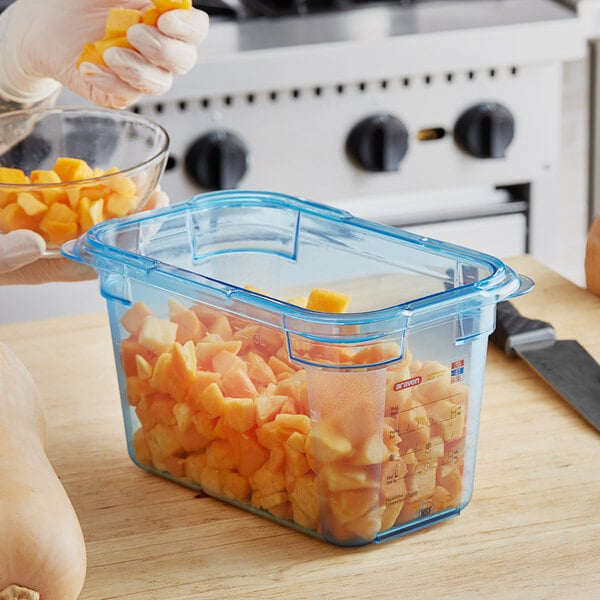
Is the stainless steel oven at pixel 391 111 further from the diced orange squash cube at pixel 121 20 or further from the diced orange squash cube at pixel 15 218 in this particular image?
the diced orange squash cube at pixel 15 218

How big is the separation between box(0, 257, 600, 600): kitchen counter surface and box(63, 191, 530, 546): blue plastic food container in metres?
0.02

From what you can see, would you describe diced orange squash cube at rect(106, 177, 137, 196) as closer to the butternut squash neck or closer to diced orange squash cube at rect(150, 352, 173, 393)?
diced orange squash cube at rect(150, 352, 173, 393)

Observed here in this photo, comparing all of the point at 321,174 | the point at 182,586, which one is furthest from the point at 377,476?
the point at 321,174

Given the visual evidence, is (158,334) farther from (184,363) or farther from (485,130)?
(485,130)

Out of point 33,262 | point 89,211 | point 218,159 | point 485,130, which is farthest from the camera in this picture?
point 485,130

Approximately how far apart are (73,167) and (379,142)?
81 cm

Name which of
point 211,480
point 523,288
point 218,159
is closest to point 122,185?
point 211,480

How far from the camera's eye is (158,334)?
3.08 ft

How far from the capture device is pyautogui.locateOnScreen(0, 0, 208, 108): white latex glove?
3.73 feet

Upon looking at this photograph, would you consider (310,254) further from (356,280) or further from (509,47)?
(509,47)

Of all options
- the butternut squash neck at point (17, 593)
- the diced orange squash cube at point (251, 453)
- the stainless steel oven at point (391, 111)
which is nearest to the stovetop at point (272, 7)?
the stainless steel oven at point (391, 111)

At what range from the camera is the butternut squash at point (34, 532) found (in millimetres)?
761

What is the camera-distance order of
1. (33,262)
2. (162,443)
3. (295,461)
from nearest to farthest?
(295,461)
(162,443)
(33,262)

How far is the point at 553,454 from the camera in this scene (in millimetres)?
1003
